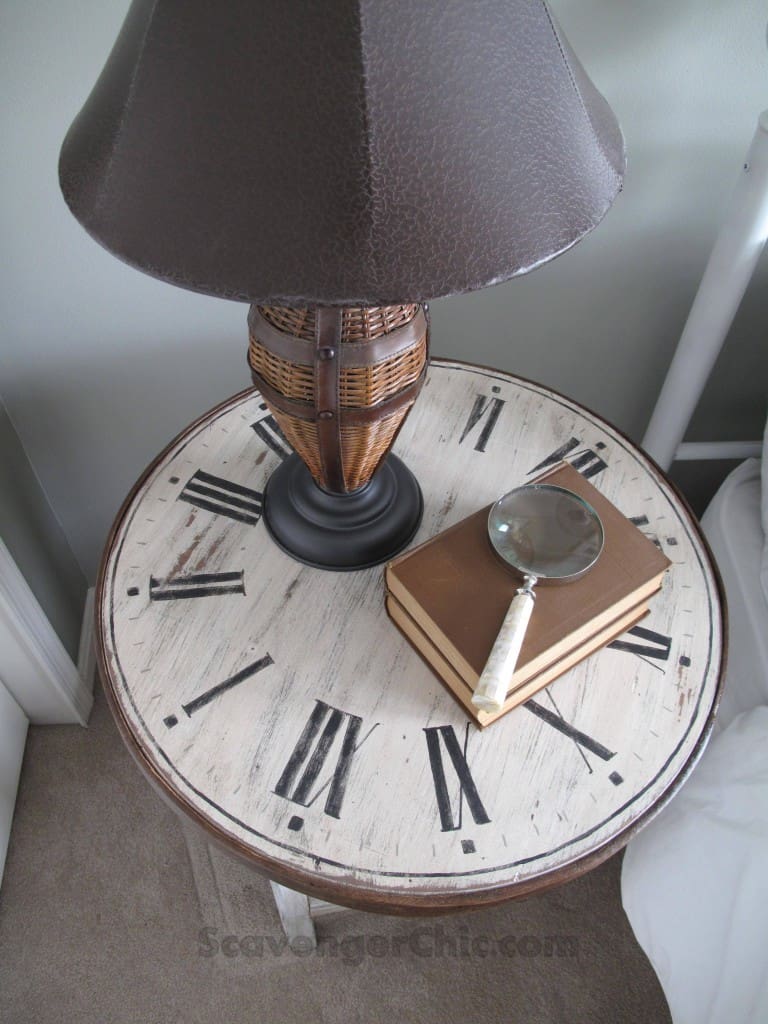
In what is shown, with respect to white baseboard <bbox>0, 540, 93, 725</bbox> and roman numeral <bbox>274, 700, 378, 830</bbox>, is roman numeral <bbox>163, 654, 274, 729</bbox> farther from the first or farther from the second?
white baseboard <bbox>0, 540, 93, 725</bbox>

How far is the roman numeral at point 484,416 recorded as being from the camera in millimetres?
779

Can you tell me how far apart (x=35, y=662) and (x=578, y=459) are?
2.39 feet

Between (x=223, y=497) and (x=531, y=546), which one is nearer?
(x=531, y=546)

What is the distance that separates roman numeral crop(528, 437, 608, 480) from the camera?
0.75 m

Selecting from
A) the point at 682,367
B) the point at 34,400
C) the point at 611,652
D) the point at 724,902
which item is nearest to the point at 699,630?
the point at 611,652

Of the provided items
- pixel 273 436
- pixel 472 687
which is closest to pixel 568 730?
pixel 472 687

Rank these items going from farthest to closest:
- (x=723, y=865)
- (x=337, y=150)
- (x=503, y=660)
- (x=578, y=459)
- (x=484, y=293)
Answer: (x=484, y=293), (x=578, y=459), (x=723, y=865), (x=503, y=660), (x=337, y=150)

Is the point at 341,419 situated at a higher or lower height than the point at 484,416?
higher

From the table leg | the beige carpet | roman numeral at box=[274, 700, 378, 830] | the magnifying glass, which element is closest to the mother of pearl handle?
the magnifying glass

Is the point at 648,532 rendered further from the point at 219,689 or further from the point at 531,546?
the point at 219,689

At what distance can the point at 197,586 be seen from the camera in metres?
0.66

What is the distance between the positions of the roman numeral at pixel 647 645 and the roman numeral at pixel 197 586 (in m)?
0.33

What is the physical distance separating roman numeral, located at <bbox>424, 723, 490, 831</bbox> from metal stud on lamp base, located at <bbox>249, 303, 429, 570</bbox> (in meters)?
0.17

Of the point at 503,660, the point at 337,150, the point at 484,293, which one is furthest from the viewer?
the point at 484,293
